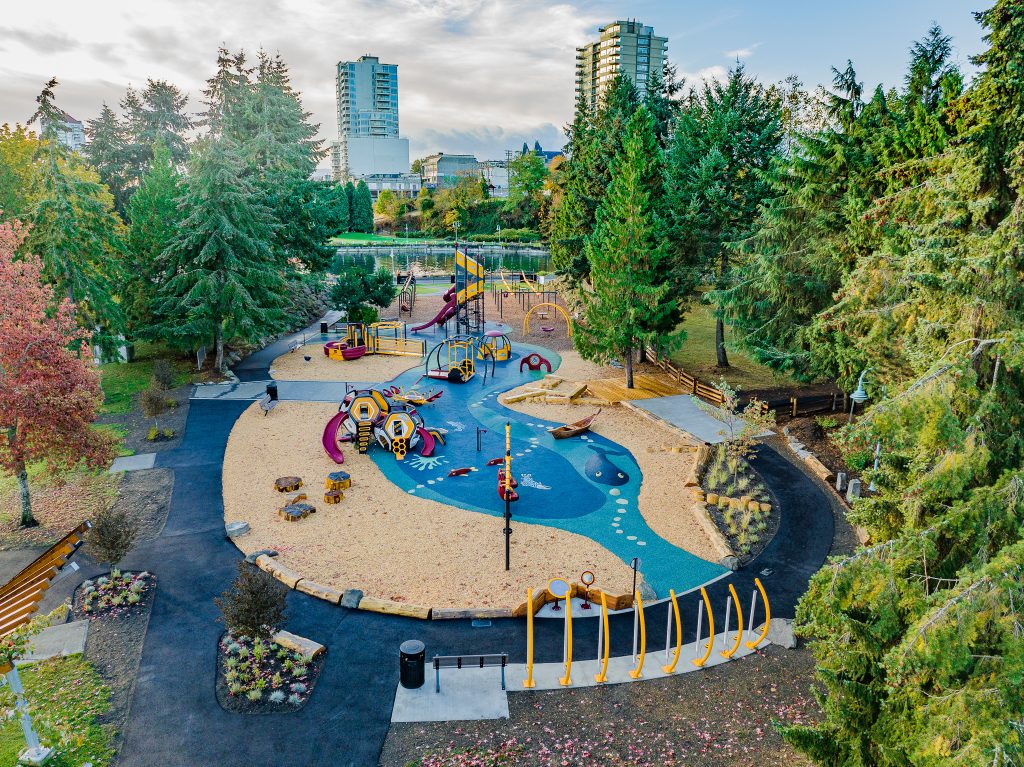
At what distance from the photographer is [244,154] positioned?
132ft

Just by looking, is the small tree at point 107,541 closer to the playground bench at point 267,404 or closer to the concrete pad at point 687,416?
the playground bench at point 267,404

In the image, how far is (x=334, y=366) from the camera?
1369 inches

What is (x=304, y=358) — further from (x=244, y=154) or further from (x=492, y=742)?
(x=492, y=742)

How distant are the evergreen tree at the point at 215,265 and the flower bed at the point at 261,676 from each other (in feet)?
69.8

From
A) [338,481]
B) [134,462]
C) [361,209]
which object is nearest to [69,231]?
[134,462]

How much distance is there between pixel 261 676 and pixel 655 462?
14484mm

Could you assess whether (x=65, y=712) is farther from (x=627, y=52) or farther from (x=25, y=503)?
(x=627, y=52)

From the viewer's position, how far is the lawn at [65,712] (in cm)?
944

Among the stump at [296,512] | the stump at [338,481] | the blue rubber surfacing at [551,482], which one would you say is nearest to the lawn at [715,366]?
the blue rubber surfacing at [551,482]

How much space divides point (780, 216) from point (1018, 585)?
21325mm

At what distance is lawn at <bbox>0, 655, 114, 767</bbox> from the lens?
9.44 m

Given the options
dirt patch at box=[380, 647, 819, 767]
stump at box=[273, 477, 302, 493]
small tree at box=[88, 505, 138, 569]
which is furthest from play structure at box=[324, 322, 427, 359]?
dirt patch at box=[380, 647, 819, 767]

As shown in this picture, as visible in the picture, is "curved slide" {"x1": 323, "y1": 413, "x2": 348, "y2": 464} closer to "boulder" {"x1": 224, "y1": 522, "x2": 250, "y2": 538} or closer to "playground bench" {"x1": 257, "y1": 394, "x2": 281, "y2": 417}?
"boulder" {"x1": 224, "y1": 522, "x2": 250, "y2": 538}

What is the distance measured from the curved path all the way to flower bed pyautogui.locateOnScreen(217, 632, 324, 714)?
203mm
